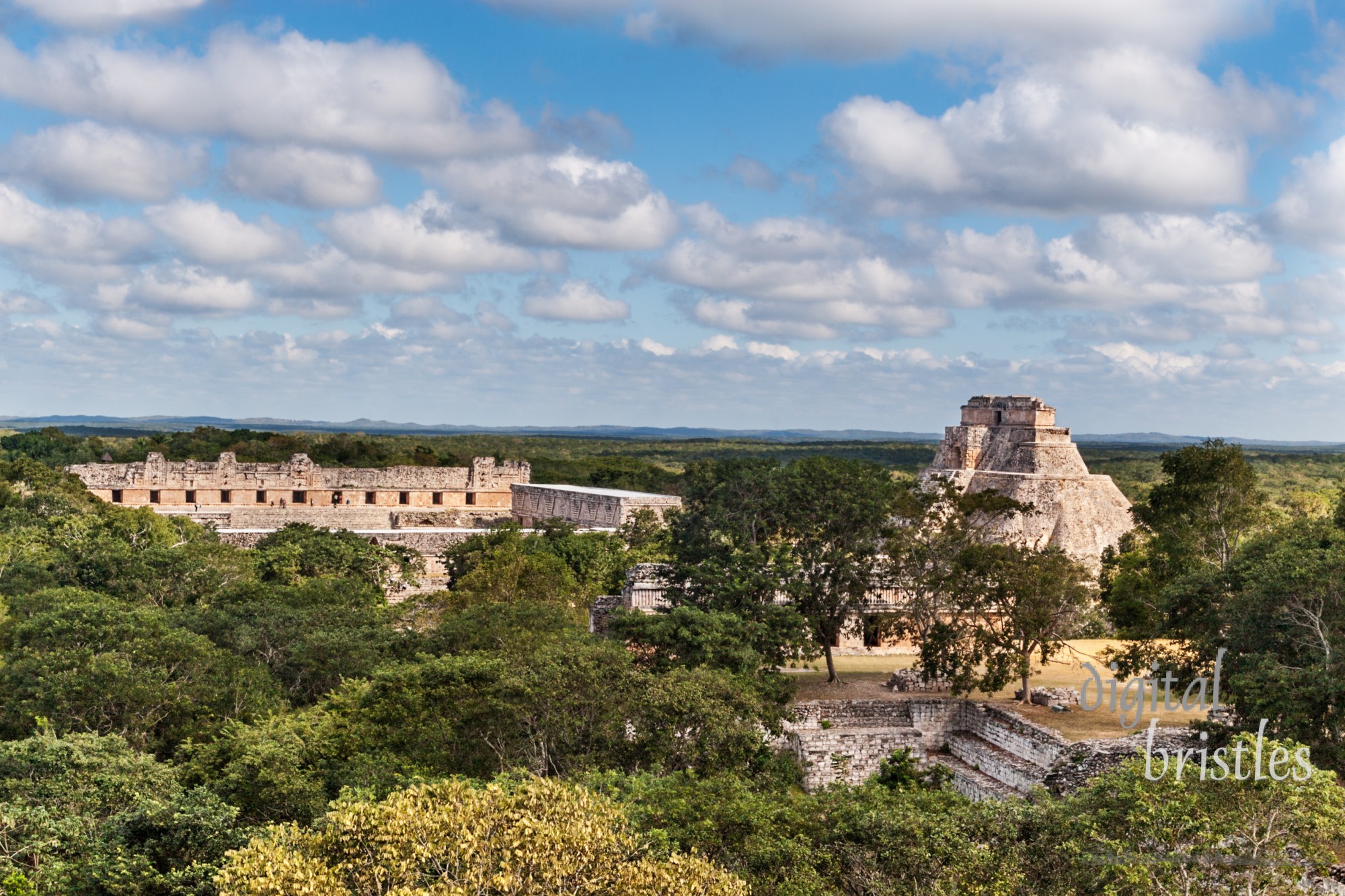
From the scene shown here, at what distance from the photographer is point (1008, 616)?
16.5m

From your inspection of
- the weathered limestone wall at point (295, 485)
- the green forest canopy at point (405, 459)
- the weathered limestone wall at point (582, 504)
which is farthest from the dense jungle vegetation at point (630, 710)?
the weathered limestone wall at point (295, 485)

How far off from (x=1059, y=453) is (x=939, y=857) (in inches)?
938

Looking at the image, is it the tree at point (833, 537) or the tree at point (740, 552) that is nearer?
the tree at point (740, 552)

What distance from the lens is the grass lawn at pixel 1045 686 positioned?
49.1ft

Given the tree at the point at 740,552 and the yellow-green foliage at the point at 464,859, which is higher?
the tree at the point at 740,552

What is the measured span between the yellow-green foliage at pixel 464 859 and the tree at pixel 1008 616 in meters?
8.85

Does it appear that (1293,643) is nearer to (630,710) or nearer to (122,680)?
(630,710)

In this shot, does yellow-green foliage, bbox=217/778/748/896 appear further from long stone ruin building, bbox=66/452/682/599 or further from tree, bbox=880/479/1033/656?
long stone ruin building, bbox=66/452/682/599

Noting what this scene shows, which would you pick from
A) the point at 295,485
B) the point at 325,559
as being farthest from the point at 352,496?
the point at 325,559

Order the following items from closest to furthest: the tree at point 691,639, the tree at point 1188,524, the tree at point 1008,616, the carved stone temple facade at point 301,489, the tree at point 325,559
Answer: the tree at point 691,639 < the tree at point 1008,616 < the tree at point 1188,524 < the tree at point 325,559 < the carved stone temple facade at point 301,489

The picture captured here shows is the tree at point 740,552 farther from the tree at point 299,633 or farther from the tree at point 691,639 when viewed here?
the tree at point 299,633

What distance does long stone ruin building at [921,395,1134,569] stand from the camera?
28625 mm

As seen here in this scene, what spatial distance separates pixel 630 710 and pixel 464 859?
16.2 ft

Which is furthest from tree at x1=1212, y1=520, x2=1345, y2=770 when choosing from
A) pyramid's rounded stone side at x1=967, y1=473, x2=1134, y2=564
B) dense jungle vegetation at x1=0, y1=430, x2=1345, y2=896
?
pyramid's rounded stone side at x1=967, y1=473, x2=1134, y2=564
